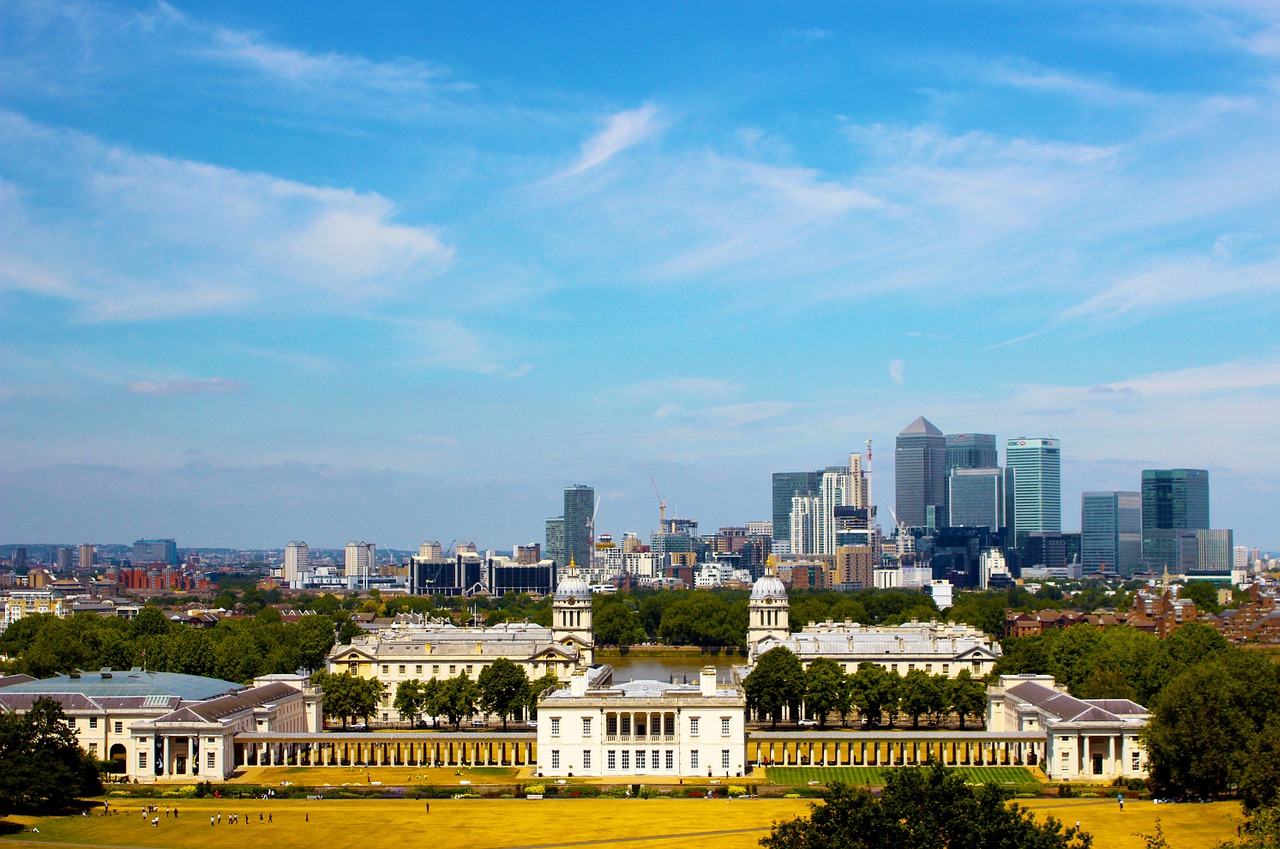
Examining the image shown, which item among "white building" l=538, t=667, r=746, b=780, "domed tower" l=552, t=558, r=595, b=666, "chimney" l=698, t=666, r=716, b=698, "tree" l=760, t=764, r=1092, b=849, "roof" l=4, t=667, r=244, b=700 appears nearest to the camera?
"tree" l=760, t=764, r=1092, b=849

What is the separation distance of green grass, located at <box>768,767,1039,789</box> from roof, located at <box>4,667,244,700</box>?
122ft

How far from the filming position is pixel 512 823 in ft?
243

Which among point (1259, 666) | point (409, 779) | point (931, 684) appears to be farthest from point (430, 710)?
point (1259, 666)

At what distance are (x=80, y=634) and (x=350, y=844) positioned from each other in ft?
254

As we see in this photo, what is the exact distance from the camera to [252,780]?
89188 millimetres

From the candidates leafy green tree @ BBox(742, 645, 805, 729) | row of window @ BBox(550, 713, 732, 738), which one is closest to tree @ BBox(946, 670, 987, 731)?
leafy green tree @ BBox(742, 645, 805, 729)

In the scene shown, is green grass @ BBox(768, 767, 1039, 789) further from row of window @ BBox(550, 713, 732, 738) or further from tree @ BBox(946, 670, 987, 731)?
tree @ BBox(946, 670, 987, 731)

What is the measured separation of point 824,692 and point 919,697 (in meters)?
6.43

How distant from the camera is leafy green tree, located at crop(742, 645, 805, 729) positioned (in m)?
105

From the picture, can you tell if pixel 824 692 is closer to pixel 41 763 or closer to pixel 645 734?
pixel 645 734

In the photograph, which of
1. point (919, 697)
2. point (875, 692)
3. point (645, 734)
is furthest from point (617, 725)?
point (919, 697)

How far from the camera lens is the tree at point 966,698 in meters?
104

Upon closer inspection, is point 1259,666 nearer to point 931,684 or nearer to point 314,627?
point 931,684

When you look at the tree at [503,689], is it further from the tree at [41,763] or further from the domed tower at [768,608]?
the domed tower at [768,608]
